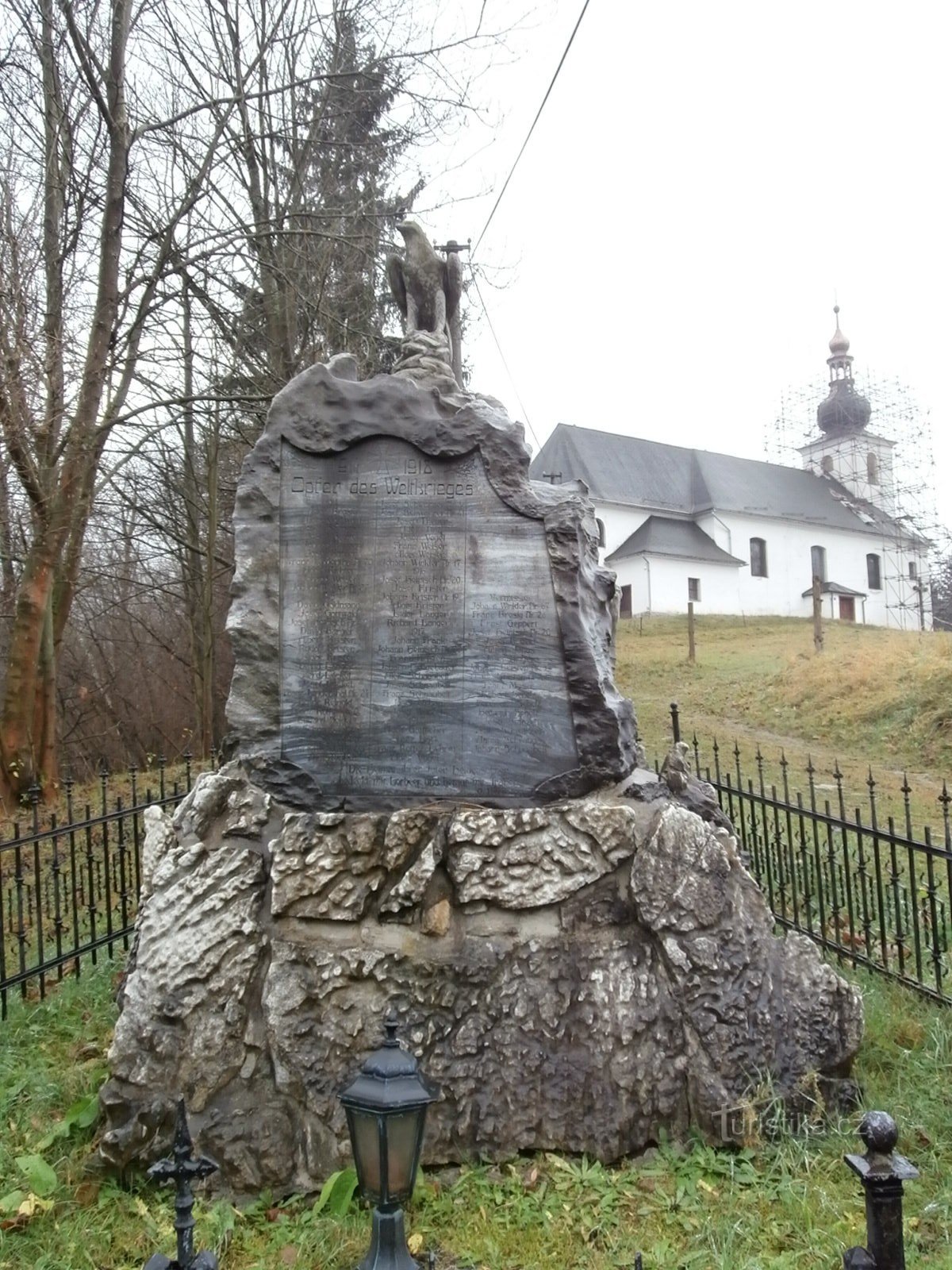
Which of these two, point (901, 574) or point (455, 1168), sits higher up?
point (901, 574)

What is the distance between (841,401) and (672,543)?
58.8 feet

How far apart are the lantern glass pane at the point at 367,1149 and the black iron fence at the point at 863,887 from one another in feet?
8.63

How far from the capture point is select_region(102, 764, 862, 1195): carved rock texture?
116 inches

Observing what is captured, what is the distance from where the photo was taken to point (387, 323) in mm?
11695

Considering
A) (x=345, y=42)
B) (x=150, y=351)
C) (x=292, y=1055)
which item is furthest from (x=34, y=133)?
(x=292, y=1055)

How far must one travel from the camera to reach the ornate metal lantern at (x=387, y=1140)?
2.17m

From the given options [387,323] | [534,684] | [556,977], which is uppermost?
[387,323]

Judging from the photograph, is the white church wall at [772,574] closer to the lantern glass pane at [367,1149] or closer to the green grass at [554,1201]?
the green grass at [554,1201]

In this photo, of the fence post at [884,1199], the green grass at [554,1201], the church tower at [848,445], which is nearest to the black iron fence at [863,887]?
the green grass at [554,1201]

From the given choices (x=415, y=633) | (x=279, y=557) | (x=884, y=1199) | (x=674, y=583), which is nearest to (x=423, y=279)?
(x=279, y=557)

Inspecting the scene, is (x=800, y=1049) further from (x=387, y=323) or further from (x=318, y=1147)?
(x=387, y=323)

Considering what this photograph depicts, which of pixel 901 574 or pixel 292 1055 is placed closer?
pixel 292 1055

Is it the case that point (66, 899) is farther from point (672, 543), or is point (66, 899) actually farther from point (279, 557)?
point (672, 543)

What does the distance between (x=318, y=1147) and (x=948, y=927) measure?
12.8 feet
